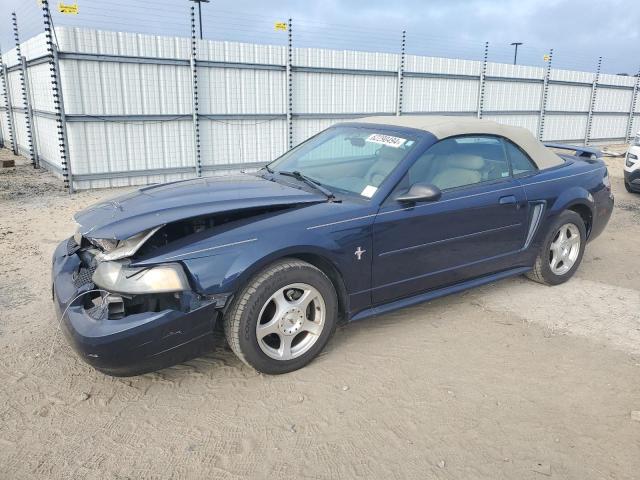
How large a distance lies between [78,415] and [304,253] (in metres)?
1.58

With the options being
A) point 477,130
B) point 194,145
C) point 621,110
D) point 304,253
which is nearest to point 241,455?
point 304,253

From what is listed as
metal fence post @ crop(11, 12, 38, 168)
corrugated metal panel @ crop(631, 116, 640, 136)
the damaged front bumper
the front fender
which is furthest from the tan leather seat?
corrugated metal panel @ crop(631, 116, 640, 136)

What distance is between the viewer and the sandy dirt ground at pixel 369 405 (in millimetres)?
2588

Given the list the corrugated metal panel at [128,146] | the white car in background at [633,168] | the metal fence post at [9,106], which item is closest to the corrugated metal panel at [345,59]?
the corrugated metal panel at [128,146]

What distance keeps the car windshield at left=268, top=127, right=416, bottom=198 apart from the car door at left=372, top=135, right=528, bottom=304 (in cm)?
20

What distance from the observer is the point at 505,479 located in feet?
8.15

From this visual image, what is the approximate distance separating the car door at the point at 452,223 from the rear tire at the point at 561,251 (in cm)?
Result: 43

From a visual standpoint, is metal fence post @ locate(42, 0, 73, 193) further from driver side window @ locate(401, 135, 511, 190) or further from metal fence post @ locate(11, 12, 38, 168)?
driver side window @ locate(401, 135, 511, 190)

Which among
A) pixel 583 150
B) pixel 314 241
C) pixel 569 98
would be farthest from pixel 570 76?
pixel 314 241

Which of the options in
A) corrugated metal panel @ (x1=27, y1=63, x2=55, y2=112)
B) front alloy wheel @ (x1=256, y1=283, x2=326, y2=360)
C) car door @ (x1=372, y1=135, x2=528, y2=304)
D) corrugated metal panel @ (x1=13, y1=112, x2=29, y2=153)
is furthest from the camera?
corrugated metal panel @ (x1=13, y1=112, x2=29, y2=153)

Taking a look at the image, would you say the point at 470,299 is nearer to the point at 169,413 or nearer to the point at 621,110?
the point at 169,413

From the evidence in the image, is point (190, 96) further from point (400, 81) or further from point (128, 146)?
point (400, 81)

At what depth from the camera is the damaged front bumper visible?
2783 millimetres

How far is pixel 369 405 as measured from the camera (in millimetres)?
3062
